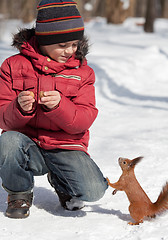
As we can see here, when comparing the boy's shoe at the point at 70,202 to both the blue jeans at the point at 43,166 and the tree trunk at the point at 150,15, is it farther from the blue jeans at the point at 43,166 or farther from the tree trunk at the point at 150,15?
the tree trunk at the point at 150,15

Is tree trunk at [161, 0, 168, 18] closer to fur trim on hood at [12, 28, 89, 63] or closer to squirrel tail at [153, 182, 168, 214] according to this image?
fur trim on hood at [12, 28, 89, 63]

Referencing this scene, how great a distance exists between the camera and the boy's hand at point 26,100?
211cm

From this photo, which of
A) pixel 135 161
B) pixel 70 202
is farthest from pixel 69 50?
pixel 70 202

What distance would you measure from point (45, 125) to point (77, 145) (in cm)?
22

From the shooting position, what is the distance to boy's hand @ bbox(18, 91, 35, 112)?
2107 millimetres

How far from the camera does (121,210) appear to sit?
2.47 m

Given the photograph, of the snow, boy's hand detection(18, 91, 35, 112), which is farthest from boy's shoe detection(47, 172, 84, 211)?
boy's hand detection(18, 91, 35, 112)

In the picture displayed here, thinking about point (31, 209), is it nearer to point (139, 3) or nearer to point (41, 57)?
point (41, 57)

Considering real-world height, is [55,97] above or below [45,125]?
above

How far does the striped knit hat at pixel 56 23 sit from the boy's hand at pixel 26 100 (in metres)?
0.39

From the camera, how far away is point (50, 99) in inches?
83.3

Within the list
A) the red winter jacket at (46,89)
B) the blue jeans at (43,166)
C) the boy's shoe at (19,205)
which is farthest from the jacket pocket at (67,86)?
the boy's shoe at (19,205)

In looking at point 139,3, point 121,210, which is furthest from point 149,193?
point 139,3

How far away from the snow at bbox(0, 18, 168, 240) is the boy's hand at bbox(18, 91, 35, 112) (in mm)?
612
